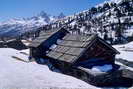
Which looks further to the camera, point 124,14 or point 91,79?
point 124,14

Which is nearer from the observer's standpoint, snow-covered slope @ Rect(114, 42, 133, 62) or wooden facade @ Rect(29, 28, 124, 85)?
wooden facade @ Rect(29, 28, 124, 85)

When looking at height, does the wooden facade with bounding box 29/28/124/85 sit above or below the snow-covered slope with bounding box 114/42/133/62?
above

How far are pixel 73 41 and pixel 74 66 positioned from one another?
6.22 metres

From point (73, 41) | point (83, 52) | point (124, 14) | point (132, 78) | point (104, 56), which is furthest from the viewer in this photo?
point (124, 14)

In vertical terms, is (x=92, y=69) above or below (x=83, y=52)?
below

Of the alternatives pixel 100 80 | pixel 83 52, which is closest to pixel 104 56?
pixel 83 52

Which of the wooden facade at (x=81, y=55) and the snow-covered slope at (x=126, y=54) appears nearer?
the wooden facade at (x=81, y=55)

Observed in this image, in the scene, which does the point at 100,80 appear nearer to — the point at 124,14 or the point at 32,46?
the point at 32,46

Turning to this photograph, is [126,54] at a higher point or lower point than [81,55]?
lower

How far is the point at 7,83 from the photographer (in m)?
19.8

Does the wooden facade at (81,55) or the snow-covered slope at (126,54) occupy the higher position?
the wooden facade at (81,55)

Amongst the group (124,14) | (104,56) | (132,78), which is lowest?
(132,78)

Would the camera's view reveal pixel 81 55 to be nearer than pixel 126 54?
Yes

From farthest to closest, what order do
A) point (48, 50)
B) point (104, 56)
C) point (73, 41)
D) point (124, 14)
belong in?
1. point (124, 14)
2. point (48, 50)
3. point (73, 41)
4. point (104, 56)
